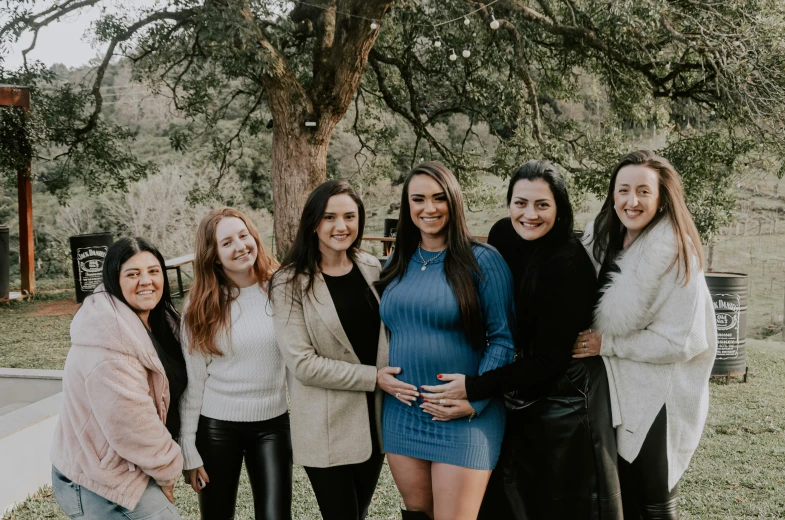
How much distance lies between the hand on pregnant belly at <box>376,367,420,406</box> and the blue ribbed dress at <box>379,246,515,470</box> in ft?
0.10

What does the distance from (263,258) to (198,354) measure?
0.46m

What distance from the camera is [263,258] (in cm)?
266

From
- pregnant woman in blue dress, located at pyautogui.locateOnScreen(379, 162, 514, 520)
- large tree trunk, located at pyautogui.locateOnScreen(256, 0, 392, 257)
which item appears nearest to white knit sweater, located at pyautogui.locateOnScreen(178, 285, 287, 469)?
pregnant woman in blue dress, located at pyautogui.locateOnScreen(379, 162, 514, 520)

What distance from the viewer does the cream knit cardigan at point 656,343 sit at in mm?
2176

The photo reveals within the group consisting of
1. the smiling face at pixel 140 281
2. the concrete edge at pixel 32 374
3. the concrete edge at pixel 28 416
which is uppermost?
the smiling face at pixel 140 281

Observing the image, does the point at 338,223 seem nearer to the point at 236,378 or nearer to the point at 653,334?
the point at 236,378

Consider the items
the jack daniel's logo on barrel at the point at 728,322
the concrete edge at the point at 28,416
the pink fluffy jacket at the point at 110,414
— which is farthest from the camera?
the jack daniel's logo on barrel at the point at 728,322

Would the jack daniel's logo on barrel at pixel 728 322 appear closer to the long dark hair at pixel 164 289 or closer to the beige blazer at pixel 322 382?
the beige blazer at pixel 322 382

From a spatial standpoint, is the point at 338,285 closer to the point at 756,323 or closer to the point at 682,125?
the point at 682,125

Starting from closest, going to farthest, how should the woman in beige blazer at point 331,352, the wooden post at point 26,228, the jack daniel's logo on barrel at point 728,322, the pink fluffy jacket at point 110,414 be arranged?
the pink fluffy jacket at point 110,414 → the woman in beige blazer at point 331,352 → the jack daniel's logo on barrel at point 728,322 → the wooden post at point 26,228

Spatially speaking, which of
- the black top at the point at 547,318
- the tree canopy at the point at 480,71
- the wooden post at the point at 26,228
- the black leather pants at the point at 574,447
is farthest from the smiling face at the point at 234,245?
the wooden post at the point at 26,228

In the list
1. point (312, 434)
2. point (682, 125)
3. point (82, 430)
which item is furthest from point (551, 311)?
point (682, 125)

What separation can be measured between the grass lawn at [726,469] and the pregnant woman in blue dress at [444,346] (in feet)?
5.54

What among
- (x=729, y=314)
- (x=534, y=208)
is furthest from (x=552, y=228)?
(x=729, y=314)
